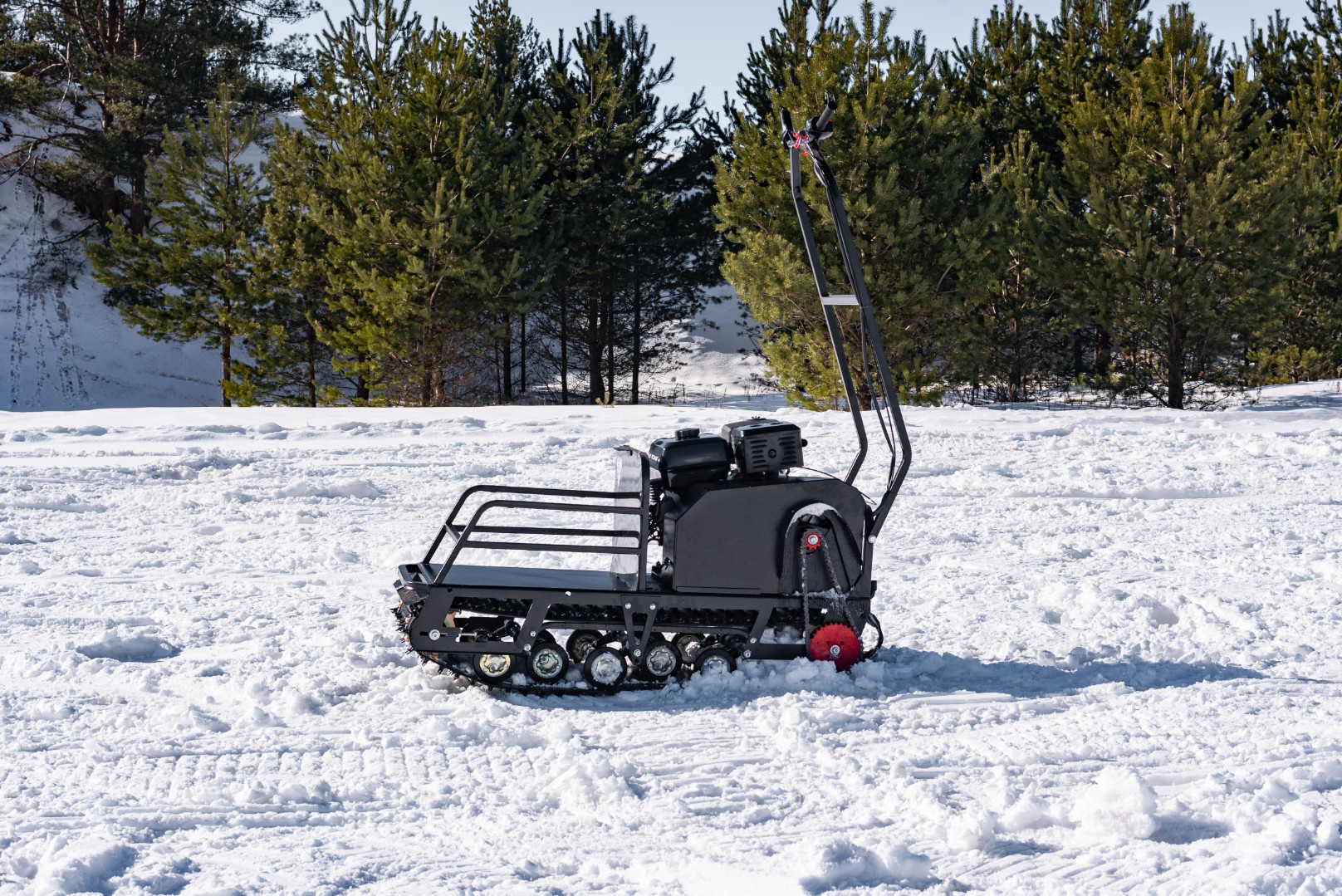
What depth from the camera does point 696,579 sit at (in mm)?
5020

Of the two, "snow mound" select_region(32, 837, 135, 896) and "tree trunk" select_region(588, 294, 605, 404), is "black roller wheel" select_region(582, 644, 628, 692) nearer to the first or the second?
"snow mound" select_region(32, 837, 135, 896)

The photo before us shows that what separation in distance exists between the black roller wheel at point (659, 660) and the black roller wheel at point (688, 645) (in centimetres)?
6

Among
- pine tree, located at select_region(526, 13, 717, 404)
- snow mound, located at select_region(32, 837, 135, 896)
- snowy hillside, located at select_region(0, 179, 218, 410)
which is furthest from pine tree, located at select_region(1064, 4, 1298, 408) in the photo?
snowy hillside, located at select_region(0, 179, 218, 410)

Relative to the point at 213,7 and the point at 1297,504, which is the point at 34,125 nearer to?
the point at 213,7

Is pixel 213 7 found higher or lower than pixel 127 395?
higher

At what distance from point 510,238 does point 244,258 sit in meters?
6.37

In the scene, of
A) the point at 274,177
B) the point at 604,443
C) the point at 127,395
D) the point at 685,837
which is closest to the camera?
the point at 685,837

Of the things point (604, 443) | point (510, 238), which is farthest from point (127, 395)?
point (604, 443)

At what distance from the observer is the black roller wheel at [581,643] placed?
16.4ft

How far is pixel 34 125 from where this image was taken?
28.7 meters

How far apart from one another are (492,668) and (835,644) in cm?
149

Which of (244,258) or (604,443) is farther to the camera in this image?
(244,258)

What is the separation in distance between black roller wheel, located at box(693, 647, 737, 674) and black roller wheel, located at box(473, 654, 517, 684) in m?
0.82

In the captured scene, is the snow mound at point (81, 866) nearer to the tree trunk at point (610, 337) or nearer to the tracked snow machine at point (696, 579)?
the tracked snow machine at point (696, 579)
